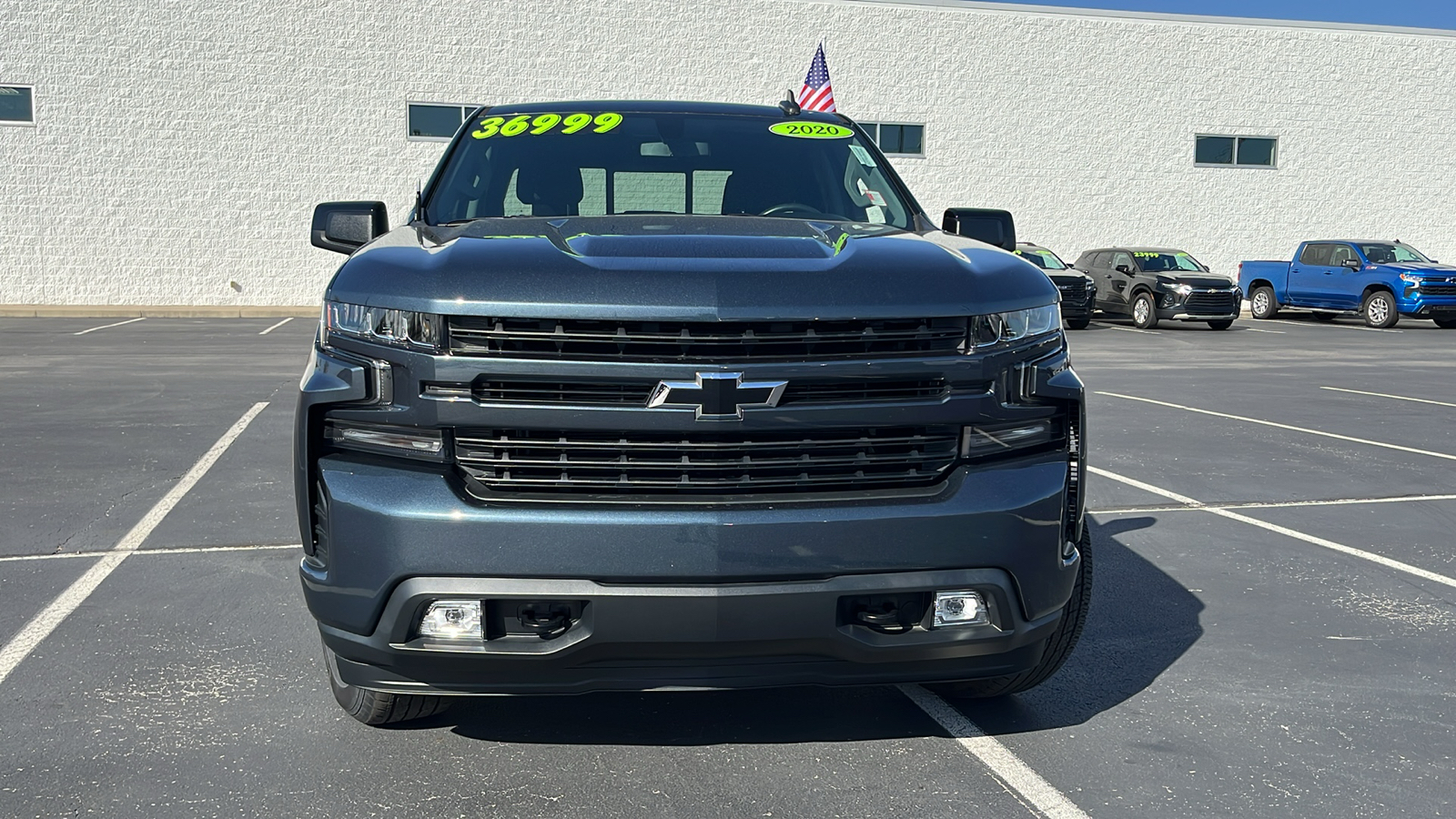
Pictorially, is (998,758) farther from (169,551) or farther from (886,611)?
(169,551)

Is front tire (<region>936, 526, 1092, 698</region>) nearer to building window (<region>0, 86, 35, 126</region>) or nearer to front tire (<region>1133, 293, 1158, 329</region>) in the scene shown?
front tire (<region>1133, 293, 1158, 329</region>)

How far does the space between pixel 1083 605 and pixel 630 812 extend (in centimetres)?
145

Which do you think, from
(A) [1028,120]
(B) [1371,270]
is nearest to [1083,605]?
(B) [1371,270]

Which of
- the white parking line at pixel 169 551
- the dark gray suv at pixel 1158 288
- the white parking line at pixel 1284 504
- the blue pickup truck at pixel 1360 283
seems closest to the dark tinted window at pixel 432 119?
the dark gray suv at pixel 1158 288

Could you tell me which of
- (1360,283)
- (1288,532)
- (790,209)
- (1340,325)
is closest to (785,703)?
(790,209)

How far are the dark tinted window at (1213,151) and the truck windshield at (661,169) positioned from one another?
1130 inches

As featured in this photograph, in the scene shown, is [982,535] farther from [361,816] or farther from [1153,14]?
[1153,14]

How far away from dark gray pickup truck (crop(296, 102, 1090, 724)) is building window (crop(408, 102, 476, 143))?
24685 millimetres

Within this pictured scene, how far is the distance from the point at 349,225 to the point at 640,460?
6.64 ft

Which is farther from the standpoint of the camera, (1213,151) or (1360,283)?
(1213,151)

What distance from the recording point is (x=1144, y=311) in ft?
80.9

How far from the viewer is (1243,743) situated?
11.3 ft

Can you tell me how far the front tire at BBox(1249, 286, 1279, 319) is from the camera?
1085 inches

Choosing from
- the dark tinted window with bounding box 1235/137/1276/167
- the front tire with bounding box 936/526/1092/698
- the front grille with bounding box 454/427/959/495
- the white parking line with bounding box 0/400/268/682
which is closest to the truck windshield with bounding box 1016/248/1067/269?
the dark tinted window with bounding box 1235/137/1276/167
